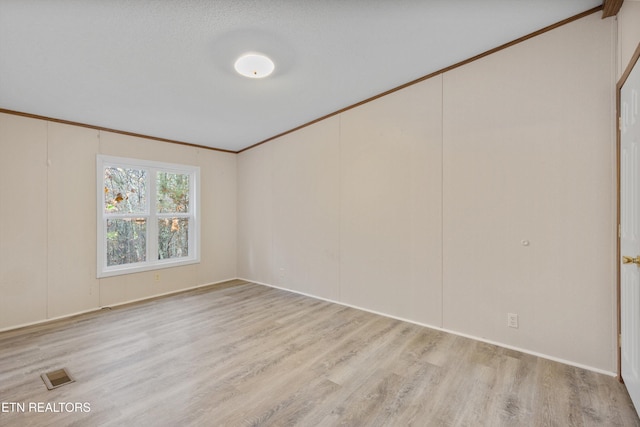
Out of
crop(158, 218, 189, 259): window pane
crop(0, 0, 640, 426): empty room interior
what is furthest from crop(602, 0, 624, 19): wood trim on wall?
crop(158, 218, 189, 259): window pane

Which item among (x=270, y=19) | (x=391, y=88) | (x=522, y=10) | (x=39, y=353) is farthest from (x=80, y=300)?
(x=522, y=10)

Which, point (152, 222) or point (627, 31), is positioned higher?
point (627, 31)

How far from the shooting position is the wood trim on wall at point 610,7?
2.04 meters

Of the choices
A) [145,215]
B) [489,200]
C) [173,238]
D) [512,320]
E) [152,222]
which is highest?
[489,200]

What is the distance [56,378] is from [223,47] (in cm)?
291

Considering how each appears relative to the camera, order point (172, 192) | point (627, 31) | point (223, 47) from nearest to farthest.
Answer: point (627, 31), point (223, 47), point (172, 192)

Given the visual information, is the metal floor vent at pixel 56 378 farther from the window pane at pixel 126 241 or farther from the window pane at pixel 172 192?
the window pane at pixel 172 192

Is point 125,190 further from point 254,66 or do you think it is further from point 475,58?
point 475,58

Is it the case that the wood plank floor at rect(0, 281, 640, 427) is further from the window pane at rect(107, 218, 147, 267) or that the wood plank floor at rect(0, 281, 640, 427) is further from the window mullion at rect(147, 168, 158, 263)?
the window mullion at rect(147, 168, 158, 263)

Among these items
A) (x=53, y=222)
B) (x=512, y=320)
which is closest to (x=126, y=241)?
(x=53, y=222)

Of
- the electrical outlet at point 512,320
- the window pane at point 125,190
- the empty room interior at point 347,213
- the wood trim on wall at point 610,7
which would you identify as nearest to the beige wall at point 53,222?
the empty room interior at point 347,213

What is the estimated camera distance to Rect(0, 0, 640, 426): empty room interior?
196cm

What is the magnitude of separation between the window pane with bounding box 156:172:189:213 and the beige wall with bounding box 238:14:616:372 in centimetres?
229

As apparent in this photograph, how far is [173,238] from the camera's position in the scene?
4.77m
